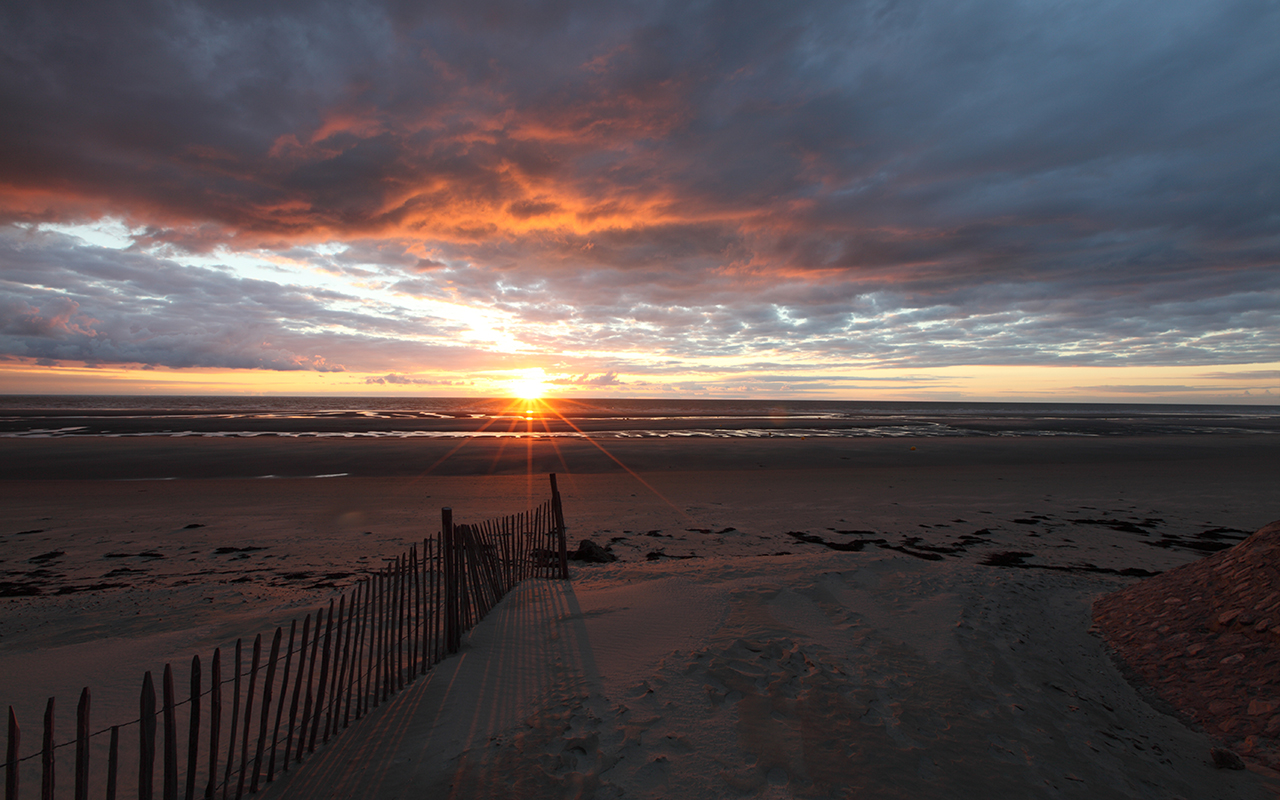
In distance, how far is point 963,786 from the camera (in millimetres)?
3801

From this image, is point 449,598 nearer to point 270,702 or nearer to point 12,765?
point 270,702

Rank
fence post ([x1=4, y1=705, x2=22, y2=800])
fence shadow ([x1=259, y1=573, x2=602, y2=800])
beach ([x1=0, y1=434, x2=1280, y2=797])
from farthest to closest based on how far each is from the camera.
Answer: beach ([x1=0, y1=434, x2=1280, y2=797])
fence shadow ([x1=259, y1=573, x2=602, y2=800])
fence post ([x1=4, y1=705, x2=22, y2=800])

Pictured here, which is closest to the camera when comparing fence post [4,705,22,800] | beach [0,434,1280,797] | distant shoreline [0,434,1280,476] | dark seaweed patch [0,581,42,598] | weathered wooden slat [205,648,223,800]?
fence post [4,705,22,800]

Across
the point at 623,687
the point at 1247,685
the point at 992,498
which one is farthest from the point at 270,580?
the point at 992,498

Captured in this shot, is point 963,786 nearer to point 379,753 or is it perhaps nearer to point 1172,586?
point 379,753

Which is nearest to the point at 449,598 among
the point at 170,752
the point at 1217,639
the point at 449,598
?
the point at 449,598

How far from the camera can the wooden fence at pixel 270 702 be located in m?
3.01

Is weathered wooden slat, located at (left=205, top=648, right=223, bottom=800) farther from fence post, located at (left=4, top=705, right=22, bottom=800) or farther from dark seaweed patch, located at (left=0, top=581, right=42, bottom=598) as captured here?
dark seaweed patch, located at (left=0, top=581, right=42, bottom=598)

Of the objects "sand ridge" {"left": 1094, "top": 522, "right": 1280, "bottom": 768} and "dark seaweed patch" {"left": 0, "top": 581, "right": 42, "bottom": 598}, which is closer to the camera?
"sand ridge" {"left": 1094, "top": 522, "right": 1280, "bottom": 768}

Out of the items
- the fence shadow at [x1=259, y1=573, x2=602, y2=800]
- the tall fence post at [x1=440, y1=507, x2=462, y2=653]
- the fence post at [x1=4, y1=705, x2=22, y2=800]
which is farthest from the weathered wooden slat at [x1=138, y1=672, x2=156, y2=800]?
the tall fence post at [x1=440, y1=507, x2=462, y2=653]

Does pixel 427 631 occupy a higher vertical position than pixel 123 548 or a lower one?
higher

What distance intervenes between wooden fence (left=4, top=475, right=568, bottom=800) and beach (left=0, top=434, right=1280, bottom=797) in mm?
290

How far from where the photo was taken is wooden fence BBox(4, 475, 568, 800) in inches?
118

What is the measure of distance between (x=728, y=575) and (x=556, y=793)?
5309 mm
